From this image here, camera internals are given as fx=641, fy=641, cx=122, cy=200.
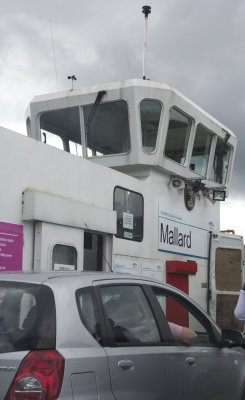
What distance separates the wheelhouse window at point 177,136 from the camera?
12023 millimetres

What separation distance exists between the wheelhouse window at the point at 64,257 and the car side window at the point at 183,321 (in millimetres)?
3353

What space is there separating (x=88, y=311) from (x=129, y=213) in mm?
6771

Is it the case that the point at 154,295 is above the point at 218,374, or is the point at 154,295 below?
above

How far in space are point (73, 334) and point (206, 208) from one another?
1014cm

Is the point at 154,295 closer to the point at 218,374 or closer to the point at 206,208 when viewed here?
the point at 218,374

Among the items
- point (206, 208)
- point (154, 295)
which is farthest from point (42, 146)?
point (206, 208)

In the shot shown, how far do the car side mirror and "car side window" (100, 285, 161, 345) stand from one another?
2.92 feet

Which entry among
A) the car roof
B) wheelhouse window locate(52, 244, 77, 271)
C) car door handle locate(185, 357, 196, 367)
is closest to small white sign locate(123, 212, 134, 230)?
wheelhouse window locate(52, 244, 77, 271)

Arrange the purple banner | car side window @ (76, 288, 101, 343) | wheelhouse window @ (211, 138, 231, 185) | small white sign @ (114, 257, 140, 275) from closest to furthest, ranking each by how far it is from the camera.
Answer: car side window @ (76, 288, 101, 343) → the purple banner → small white sign @ (114, 257, 140, 275) → wheelhouse window @ (211, 138, 231, 185)

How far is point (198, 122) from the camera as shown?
1295 cm

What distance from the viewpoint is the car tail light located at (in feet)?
11.3

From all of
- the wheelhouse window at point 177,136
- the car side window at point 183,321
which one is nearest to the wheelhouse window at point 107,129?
the wheelhouse window at point 177,136

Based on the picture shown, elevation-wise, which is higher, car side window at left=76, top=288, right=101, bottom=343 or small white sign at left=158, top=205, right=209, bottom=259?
small white sign at left=158, top=205, right=209, bottom=259

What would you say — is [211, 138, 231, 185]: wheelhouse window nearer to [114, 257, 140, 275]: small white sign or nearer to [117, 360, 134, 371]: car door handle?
[114, 257, 140, 275]: small white sign
